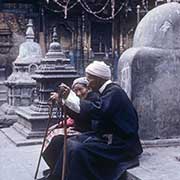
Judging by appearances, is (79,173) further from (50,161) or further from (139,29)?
(139,29)

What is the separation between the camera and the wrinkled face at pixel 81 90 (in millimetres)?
5500

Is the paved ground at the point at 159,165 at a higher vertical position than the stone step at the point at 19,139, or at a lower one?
higher

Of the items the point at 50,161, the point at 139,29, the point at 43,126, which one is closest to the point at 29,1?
the point at 43,126

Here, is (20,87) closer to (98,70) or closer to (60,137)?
(60,137)

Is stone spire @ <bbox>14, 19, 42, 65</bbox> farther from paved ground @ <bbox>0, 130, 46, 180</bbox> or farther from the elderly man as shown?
the elderly man

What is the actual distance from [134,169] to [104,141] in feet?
1.36

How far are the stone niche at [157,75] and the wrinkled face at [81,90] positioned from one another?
1.77 feet

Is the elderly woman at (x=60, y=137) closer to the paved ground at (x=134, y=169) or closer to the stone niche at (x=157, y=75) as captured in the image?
the paved ground at (x=134, y=169)

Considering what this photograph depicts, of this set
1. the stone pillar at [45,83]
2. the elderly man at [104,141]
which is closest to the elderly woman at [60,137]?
the elderly man at [104,141]

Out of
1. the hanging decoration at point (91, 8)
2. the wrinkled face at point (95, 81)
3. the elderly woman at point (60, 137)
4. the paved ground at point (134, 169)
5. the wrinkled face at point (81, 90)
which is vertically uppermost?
the hanging decoration at point (91, 8)

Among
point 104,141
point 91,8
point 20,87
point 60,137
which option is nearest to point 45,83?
point 20,87

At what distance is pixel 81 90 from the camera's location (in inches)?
219

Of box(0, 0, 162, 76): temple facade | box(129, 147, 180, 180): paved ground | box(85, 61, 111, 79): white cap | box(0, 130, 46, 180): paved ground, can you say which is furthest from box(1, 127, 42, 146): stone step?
box(0, 0, 162, 76): temple facade

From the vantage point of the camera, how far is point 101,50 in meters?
20.5
